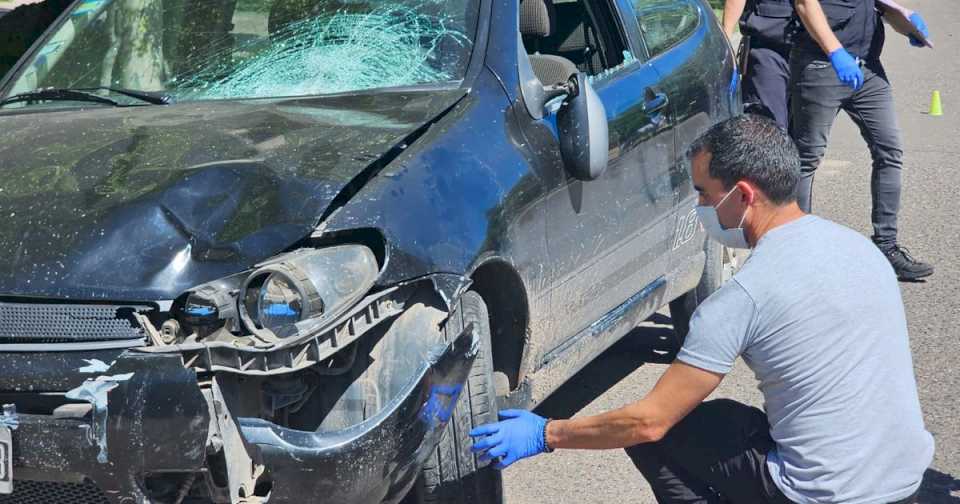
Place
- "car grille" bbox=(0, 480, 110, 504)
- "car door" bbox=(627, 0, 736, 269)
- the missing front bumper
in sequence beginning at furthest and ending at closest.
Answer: "car door" bbox=(627, 0, 736, 269), "car grille" bbox=(0, 480, 110, 504), the missing front bumper

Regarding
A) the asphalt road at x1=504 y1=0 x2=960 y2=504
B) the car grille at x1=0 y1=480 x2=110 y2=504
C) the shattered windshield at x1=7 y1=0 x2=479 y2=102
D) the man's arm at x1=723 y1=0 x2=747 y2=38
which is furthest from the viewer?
the man's arm at x1=723 y1=0 x2=747 y2=38

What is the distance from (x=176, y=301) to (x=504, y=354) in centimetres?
124

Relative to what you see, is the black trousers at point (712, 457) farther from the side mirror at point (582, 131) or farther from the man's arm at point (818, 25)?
the man's arm at point (818, 25)

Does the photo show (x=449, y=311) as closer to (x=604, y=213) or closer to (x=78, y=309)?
(x=78, y=309)

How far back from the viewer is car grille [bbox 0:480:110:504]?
3266mm

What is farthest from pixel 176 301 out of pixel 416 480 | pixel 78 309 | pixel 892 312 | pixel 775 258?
pixel 892 312

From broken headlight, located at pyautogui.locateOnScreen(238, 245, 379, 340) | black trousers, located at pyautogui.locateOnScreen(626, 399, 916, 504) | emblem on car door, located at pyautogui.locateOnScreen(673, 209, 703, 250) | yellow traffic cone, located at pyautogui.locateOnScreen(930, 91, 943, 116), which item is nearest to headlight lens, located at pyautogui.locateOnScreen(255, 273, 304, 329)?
broken headlight, located at pyautogui.locateOnScreen(238, 245, 379, 340)

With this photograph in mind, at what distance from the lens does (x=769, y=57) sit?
6.99m

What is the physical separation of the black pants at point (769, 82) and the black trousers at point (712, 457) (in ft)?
11.8

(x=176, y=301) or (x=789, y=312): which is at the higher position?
(x=176, y=301)

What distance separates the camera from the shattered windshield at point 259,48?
434 centimetres

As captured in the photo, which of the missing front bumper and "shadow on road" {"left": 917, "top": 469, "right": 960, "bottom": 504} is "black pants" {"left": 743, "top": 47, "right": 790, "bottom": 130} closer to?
"shadow on road" {"left": 917, "top": 469, "right": 960, "bottom": 504}

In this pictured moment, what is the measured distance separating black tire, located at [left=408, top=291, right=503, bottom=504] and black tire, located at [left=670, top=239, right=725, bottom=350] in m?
2.08

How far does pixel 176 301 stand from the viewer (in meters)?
3.17
